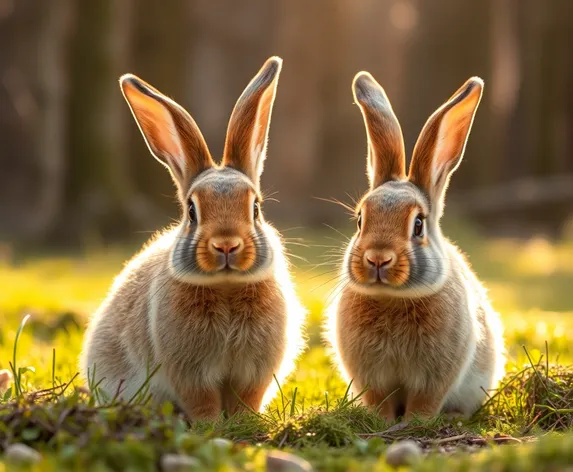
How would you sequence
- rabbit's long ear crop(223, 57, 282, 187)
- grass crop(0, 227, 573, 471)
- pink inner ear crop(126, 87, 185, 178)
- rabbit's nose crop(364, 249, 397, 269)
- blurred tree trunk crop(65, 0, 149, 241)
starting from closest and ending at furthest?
grass crop(0, 227, 573, 471), rabbit's nose crop(364, 249, 397, 269), rabbit's long ear crop(223, 57, 282, 187), pink inner ear crop(126, 87, 185, 178), blurred tree trunk crop(65, 0, 149, 241)

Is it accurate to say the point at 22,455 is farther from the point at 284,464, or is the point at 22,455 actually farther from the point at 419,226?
the point at 419,226

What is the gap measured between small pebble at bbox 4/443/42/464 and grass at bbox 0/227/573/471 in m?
0.09

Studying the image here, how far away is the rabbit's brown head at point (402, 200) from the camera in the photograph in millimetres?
5324

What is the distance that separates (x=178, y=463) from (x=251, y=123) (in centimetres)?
269

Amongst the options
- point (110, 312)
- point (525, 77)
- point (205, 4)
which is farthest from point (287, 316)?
point (205, 4)

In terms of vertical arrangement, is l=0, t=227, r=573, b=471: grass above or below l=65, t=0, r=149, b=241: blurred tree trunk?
below

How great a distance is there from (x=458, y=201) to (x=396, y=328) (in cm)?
1587

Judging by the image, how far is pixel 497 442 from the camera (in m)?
4.78

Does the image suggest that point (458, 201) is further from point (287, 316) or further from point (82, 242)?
point (287, 316)

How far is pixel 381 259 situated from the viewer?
17.3ft

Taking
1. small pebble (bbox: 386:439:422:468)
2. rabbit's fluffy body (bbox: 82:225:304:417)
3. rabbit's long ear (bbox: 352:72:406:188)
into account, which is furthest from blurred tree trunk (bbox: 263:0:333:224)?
small pebble (bbox: 386:439:422:468)

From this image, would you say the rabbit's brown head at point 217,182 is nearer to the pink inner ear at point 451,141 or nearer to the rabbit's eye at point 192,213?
the rabbit's eye at point 192,213

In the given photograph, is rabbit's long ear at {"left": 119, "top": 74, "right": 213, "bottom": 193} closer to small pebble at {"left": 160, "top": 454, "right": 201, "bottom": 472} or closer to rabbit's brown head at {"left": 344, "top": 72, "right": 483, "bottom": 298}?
Answer: rabbit's brown head at {"left": 344, "top": 72, "right": 483, "bottom": 298}

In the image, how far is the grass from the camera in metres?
3.73
